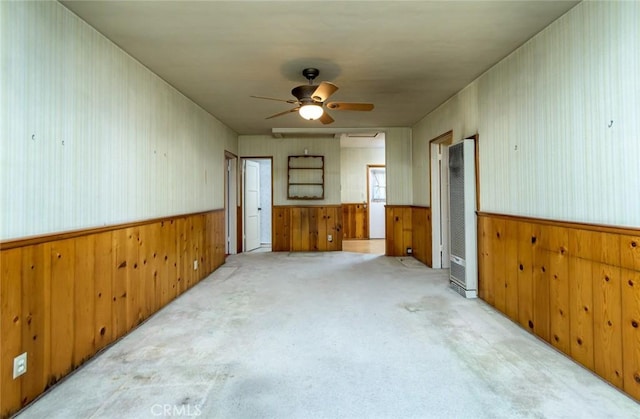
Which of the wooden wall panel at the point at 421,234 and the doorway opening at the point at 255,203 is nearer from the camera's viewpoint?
the wooden wall panel at the point at 421,234

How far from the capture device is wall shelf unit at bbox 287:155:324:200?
270 inches

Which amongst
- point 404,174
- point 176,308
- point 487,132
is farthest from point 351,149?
point 176,308

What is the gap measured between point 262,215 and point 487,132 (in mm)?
6202

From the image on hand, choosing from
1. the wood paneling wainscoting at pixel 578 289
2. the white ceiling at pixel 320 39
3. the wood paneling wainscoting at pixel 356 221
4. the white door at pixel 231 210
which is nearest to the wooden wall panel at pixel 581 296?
the wood paneling wainscoting at pixel 578 289

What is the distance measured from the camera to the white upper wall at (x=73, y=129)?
5.58 ft

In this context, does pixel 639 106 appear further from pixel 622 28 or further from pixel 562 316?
pixel 562 316

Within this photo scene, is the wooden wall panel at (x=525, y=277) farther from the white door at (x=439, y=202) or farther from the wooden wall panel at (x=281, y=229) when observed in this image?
the wooden wall panel at (x=281, y=229)

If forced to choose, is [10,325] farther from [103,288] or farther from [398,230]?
[398,230]

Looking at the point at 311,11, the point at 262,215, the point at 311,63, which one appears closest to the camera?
the point at 311,11

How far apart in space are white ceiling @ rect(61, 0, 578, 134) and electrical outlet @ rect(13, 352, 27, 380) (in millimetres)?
2125

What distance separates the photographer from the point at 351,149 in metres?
A: 8.70

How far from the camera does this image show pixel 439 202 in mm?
5020

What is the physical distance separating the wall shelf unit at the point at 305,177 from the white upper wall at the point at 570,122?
3.92m

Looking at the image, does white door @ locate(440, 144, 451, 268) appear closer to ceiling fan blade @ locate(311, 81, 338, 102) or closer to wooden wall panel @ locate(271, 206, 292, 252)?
ceiling fan blade @ locate(311, 81, 338, 102)
